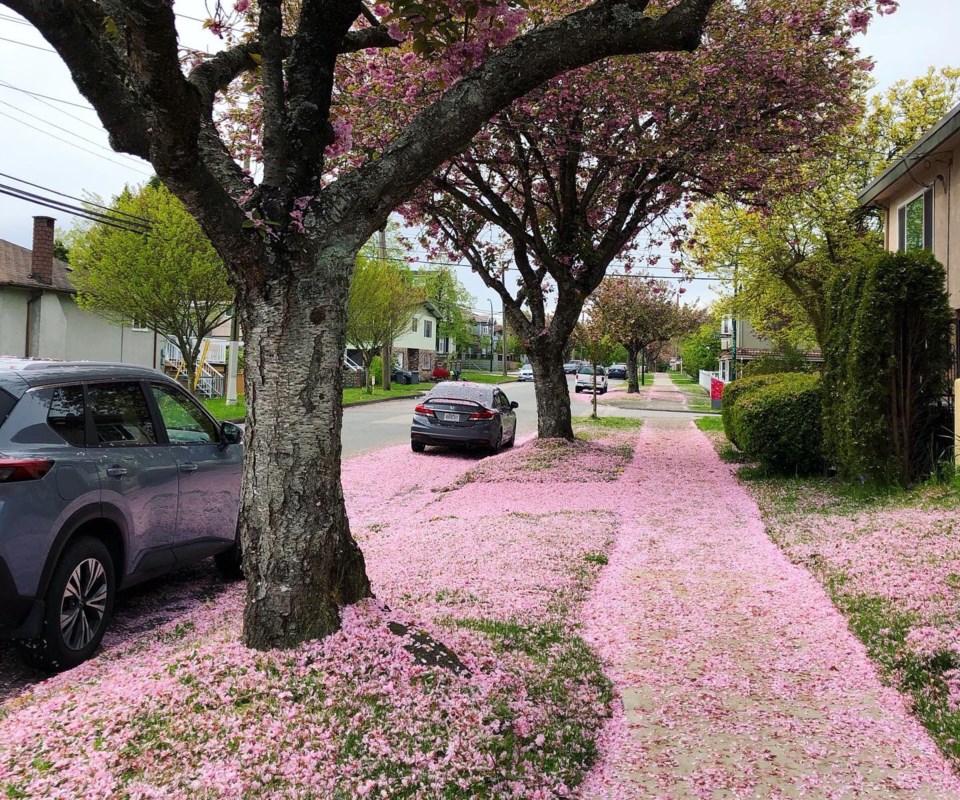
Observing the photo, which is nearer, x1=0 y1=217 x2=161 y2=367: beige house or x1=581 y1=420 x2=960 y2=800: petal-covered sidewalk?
x1=581 y1=420 x2=960 y2=800: petal-covered sidewalk

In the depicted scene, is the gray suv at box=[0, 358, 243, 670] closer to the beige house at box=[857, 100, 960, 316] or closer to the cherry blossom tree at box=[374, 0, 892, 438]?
the cherry blossom tree at box=[374, 0, 892, 438]

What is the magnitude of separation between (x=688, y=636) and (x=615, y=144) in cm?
Result: 1002

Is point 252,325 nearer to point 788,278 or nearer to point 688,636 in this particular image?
point 688,636

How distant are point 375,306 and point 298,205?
32578mm

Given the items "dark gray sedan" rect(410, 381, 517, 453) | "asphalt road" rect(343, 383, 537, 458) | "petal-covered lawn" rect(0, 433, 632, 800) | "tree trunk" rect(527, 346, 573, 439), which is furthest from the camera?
"asphalt road" rect(343, 383, 537, 458)

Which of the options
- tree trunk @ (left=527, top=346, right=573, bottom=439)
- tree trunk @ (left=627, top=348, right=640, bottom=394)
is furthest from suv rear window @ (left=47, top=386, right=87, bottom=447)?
tree trunk @ (left=627, top=348, right=640, bottom=394)

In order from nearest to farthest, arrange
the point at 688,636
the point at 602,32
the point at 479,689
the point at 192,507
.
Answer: the point at 479,689, the point at 602,32, the point at 688,636, the point at 192,507

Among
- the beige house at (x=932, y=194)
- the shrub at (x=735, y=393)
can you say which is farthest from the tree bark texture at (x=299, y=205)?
the shrub at (x=735, y=393)

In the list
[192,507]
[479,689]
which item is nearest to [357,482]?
[192,507]

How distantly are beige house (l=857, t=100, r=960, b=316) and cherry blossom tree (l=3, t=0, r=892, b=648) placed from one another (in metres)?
10.3

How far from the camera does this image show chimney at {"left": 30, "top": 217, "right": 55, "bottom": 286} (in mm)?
27750

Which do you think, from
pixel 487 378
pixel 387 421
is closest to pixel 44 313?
pixel 387 421

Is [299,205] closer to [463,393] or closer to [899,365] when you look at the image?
[899,365]

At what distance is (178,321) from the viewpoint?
76.0 ft
